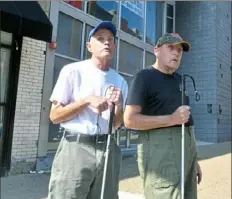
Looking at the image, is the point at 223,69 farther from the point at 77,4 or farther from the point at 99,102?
the point at 99,102

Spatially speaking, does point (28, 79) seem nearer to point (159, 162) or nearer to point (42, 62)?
point (42, 62)

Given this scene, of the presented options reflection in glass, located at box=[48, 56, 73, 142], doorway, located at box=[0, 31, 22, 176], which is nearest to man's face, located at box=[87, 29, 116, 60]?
doorway, located at box=[0, 31, 22, 176]

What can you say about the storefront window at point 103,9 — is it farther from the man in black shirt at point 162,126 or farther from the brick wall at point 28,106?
the man in black shirt at point 162,126

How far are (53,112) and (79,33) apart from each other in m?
6.22

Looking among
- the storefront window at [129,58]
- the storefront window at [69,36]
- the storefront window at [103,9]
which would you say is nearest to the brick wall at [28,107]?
the storefront window at [69,36]

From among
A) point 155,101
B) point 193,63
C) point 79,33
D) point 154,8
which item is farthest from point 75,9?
point 193,63

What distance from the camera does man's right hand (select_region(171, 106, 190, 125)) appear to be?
88.4 inches

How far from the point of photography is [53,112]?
217cm

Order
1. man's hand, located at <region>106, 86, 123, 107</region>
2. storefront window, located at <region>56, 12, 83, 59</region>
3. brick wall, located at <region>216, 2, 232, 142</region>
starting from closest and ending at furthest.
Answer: man's hand, located at <region>106, 86, 123, 107</region> → storefront window, located at <region>56, 12, 83, 59</region> → brick wall, located at <region>216, 2, 232, 142</region>

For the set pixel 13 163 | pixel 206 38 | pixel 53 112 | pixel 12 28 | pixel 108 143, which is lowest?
pixel 13 163

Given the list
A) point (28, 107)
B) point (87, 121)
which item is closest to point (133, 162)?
point (28, 107)

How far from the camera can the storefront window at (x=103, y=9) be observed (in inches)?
340

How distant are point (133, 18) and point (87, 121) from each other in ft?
28.8

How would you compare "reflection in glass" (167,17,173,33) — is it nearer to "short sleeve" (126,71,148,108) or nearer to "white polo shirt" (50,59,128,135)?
"short sleeve" (126,71,148,108)
